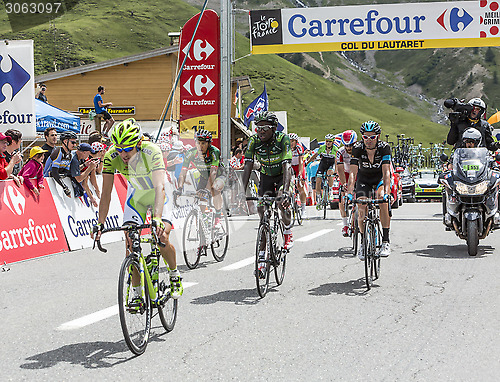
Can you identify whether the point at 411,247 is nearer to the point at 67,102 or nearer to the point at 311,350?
the point at 311,350

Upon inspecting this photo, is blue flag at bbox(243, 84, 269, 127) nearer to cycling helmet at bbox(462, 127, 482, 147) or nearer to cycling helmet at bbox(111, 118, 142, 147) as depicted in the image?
cycling helmet at bbox(462, 127, 482, 147)

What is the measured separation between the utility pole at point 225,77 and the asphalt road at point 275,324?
10.3 metres

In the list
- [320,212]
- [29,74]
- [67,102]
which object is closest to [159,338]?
[29,74]

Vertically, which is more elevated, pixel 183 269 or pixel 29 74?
pixel 29 74

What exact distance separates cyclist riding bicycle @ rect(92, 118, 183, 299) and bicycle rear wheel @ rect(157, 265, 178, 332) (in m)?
0.08

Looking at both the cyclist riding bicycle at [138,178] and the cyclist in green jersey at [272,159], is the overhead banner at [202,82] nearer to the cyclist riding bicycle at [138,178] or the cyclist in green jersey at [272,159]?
the cyclist in green jersey at [272,159]

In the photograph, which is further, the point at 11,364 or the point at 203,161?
the point at 203,161

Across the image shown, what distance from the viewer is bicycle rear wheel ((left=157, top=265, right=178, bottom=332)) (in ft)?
20.1

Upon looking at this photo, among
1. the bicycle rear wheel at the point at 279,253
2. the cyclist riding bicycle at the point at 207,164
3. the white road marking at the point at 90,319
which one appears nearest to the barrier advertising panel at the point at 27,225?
the cyclist riding bicycle at the point at 207,164

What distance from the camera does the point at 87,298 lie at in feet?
26.5

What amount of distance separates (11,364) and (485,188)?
331 inches

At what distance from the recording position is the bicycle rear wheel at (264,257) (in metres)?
7.98

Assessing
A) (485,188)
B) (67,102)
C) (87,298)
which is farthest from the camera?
(67,102)

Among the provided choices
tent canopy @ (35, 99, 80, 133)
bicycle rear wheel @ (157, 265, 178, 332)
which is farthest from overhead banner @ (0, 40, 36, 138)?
bicycle rear wheel @ (157, 265, 178, 332)
